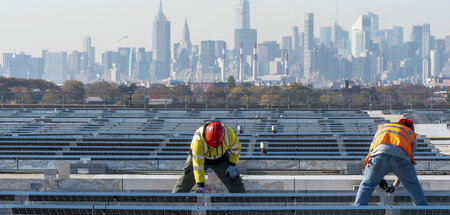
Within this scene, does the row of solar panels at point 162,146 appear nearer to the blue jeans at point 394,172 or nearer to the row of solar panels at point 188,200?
the row of solar panels at point 188,200

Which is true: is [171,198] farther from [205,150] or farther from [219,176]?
[219,176]

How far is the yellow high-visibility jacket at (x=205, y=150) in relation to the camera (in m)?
14.2

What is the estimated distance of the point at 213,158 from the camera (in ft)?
48.2

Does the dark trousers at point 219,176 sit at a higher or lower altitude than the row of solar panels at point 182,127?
lower

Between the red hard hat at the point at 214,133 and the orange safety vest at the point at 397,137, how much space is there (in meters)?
2.59

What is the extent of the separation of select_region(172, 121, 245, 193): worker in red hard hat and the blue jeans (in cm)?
262

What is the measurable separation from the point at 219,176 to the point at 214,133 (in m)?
0.98

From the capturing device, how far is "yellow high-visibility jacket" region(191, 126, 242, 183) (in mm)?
14242

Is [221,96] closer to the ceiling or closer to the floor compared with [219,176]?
closer to the ceiling

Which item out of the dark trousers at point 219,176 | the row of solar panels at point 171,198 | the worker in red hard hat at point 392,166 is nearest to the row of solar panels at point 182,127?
the dark trousers at point 219,176

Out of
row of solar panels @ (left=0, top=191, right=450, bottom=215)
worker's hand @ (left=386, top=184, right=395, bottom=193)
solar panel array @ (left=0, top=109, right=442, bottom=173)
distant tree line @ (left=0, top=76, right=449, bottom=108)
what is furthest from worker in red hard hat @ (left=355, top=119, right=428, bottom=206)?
distant tree line @ (left=0, top=76, right=449, bottom=108)

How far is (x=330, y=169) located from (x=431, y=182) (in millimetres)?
7835

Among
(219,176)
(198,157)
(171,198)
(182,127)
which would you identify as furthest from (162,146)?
(171,198)

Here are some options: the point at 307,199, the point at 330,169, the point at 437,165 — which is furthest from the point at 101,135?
the point at 307,199
